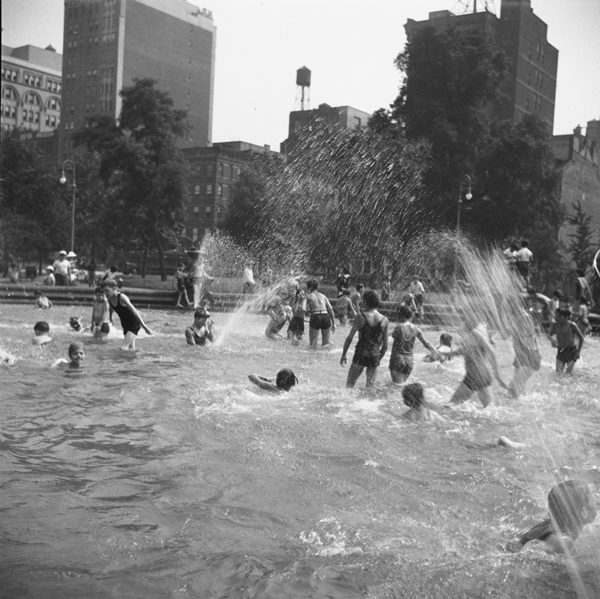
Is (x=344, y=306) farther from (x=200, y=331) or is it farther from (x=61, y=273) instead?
(x=61, y=273)

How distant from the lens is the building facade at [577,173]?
6769cm

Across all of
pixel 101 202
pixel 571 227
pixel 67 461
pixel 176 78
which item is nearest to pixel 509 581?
pixel 67 461

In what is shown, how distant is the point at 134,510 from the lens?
5734mm

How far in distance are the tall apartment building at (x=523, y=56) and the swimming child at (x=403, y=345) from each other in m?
51.6

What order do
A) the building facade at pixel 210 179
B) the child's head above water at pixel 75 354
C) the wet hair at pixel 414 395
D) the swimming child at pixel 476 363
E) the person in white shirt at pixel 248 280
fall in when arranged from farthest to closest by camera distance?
1. the building facade at pixel 210 179
2. the person in white shirt at pixel 248 280
3. the child's head above water at pixel 75 354
4. the swimming child at pixel 476 363
5. the wet hair at pixel 414 395

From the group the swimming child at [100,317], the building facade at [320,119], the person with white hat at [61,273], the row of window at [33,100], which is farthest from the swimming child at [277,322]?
the row of window at [33,100]

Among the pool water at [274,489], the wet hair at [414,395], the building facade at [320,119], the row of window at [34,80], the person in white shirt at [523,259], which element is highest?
the row of window at [34,80]

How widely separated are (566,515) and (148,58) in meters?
76.8

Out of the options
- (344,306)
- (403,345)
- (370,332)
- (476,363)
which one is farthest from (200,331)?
(476,363)

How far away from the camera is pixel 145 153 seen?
147ft

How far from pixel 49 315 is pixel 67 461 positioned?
17486 mm

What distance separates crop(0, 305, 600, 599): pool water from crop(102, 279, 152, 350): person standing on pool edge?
2607 mm

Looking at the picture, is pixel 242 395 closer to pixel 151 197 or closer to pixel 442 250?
pixel 442 250

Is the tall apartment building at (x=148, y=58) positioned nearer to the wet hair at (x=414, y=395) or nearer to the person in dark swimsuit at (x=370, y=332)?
the person in dark swimsuit at (x=370, y=332)
